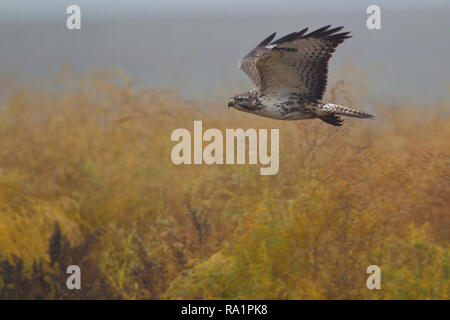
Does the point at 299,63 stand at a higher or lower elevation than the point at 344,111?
higher

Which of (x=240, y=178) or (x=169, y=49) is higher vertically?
(x=169, y=49)

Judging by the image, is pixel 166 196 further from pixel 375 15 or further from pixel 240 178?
pixel 375 15

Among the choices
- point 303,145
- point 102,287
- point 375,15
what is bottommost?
point 102,287

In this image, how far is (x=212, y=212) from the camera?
31.2 ft

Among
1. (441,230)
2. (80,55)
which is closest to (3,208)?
(441,230)

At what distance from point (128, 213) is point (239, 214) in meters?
2.84

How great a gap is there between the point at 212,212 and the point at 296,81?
1.92 meters

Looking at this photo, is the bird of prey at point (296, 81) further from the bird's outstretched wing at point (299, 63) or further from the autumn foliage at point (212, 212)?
the autumn foliage at point (212, 212)

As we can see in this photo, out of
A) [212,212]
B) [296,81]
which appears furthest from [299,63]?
[212,212]

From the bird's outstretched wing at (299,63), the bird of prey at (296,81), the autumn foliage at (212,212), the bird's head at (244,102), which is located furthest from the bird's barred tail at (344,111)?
the bird's head at (244,102)

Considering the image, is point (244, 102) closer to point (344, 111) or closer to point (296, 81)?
point (296, 81)

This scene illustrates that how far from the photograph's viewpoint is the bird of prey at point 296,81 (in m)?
7.85

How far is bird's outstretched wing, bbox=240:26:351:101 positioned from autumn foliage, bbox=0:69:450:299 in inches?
23.1

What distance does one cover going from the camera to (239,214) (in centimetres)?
856
